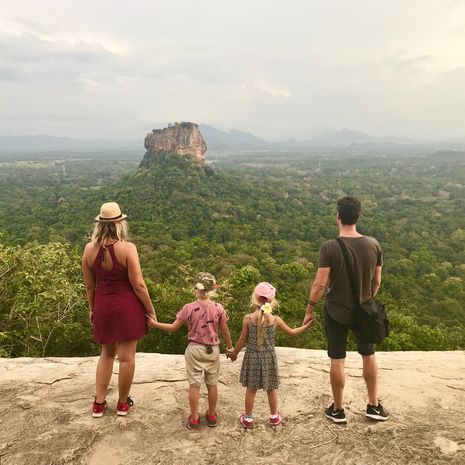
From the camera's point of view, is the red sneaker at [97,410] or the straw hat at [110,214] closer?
the straw hat at [110,214]

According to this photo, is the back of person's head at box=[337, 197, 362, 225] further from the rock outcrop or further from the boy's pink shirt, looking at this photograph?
the rock outcrop

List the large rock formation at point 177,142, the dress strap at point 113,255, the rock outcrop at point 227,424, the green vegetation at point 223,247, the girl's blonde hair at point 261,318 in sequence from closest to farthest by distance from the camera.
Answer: the rock outcrop at point 227,424 < the dress strap at point 113,255 < the girl's blonde hair at point 261,318 < the green vegetation at point 223,247 < the large rock formation at point 177,142

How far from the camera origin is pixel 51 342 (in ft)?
38.0

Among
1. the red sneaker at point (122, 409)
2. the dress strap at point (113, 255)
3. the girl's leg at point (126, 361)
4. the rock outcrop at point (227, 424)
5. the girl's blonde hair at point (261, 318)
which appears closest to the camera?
the rock outcrop at point (227, 424)

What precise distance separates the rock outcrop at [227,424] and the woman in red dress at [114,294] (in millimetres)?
478

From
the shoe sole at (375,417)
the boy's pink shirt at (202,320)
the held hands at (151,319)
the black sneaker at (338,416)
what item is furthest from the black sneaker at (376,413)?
the held hands at (151,319)

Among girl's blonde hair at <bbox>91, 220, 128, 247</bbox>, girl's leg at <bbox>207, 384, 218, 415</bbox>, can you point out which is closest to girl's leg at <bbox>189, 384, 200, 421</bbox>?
girl's leg at <bbox>207, 384, 218, 415</bbox>

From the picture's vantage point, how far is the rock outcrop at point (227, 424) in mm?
3617

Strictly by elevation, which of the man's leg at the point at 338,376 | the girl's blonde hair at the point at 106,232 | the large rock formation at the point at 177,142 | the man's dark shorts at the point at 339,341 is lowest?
the man's leg at the point at 338,376

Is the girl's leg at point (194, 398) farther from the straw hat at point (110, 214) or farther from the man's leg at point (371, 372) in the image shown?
the straw hat at point (110, 214)

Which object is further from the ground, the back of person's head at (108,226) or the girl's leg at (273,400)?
the back of person's head at (108,226)

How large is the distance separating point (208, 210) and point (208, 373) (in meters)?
70.8

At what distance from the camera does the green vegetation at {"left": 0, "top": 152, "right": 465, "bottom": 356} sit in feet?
38.4

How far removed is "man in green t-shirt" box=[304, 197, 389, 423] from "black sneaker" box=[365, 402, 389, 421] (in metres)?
0.01
